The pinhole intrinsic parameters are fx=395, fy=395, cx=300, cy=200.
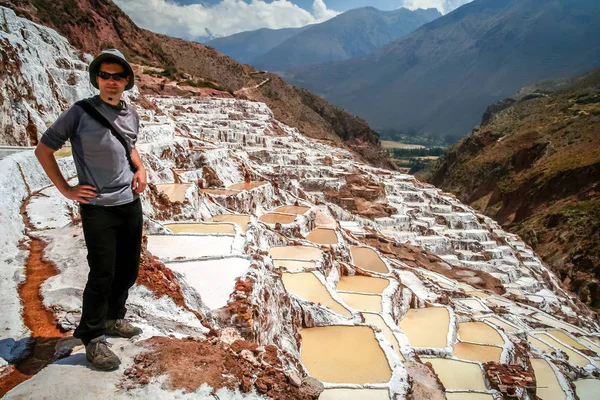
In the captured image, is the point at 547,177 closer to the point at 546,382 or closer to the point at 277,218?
the point at 546,382

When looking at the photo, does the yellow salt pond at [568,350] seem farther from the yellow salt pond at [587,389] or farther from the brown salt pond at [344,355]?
the brown salt pond at [344,355]

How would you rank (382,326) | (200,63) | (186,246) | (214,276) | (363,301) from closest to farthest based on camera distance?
(214,276) < (186,246) < (382,326) < (363,301) < (200,63)

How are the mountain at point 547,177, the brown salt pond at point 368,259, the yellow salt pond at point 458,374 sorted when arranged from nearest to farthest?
the yellow salt pond at point 458,374 < the brown salt pond at point 368,259 < the mountain at point 547,177

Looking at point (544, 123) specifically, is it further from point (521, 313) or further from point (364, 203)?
point (521, 313)

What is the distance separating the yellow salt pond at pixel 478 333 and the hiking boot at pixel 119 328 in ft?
35.4

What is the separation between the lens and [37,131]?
40.7ft

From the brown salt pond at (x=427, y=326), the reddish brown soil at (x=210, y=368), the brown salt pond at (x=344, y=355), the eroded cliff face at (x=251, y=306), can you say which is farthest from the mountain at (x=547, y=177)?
the reddish brown soil at (x=210, y=368)

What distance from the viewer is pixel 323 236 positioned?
51.2ft

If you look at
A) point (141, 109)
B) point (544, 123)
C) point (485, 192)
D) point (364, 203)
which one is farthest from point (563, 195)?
point (141, 109)

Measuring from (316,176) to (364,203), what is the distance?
4014 mm

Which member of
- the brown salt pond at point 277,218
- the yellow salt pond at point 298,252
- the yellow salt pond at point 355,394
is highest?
the brown salt pond at point 277,218

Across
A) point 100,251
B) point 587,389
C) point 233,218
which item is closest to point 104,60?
point 100,251

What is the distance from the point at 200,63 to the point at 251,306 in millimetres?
75976

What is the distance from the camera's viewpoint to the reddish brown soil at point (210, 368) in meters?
2.99
